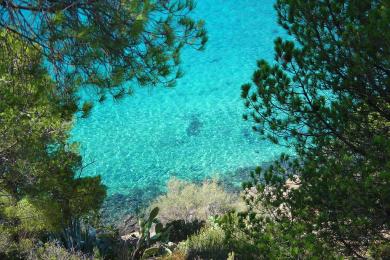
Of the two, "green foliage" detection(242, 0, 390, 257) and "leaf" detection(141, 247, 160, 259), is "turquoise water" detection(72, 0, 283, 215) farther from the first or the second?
"green foliage" detection(242, 0, 390, 257)

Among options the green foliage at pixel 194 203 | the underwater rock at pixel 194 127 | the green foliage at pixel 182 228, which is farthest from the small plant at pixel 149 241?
the underwater rock at pixel 194 127

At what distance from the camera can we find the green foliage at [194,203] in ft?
42.4

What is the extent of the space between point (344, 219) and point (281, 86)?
4.68 ft

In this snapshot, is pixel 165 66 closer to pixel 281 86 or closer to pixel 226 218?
pixel 281 86

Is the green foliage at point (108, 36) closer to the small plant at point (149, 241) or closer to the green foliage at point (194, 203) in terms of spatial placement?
the small plant at point (149, 241)

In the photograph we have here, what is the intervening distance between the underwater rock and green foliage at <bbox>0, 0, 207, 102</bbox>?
13.1m

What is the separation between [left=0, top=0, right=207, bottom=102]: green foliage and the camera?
4.74 m

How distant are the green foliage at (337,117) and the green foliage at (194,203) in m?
7.49

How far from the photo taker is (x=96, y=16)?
4.93 meters

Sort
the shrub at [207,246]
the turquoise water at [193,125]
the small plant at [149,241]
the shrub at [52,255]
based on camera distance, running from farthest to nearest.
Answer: the turquoise water at [193,125] < the small plant at [149,241] < the shrub at [207,246] < the shrub at [52,255]

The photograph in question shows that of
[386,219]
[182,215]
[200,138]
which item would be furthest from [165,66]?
[200,138]

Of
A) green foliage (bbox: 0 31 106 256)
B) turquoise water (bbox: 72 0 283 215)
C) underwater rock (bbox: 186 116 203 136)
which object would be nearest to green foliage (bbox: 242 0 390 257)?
green foliage (bbox: 0 31 106 256)

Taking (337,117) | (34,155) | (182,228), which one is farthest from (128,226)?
(337,117)

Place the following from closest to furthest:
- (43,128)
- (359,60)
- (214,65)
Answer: (359,60) → (43,128) → (214,65)
